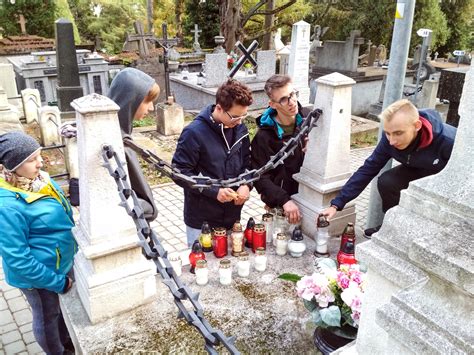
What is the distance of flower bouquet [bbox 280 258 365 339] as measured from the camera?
2199mm

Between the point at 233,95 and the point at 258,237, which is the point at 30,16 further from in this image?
the point at 258,237

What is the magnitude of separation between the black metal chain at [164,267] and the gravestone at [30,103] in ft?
26.2

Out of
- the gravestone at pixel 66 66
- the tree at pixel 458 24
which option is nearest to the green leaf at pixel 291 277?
the gravestone at pixel 66 66

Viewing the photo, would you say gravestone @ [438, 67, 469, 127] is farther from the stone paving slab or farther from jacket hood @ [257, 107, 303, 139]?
jacket hood @ [257, 107, 303, 139]

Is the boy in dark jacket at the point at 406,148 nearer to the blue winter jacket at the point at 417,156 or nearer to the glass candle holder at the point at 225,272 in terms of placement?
the blue winter jacket at the point at 417,156

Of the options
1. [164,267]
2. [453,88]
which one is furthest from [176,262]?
[453,88]

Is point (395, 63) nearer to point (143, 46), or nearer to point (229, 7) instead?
point (143, 46)

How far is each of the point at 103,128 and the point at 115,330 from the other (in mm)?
1278

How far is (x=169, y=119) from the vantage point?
974cm

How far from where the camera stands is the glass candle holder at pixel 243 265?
314cm

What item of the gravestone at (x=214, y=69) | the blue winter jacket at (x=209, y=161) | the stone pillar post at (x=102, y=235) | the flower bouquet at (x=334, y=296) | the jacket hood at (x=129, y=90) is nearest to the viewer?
the flower bouquet at (x=334, y=296)

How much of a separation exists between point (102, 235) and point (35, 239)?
45 centimetres

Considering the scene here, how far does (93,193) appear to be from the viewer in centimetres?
250

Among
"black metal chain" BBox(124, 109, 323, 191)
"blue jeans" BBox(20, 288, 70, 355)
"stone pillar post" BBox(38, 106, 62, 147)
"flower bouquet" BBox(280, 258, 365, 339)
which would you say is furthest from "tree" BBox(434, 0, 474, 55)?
"blue jeans" BBox(20, 288, 70, 355)
